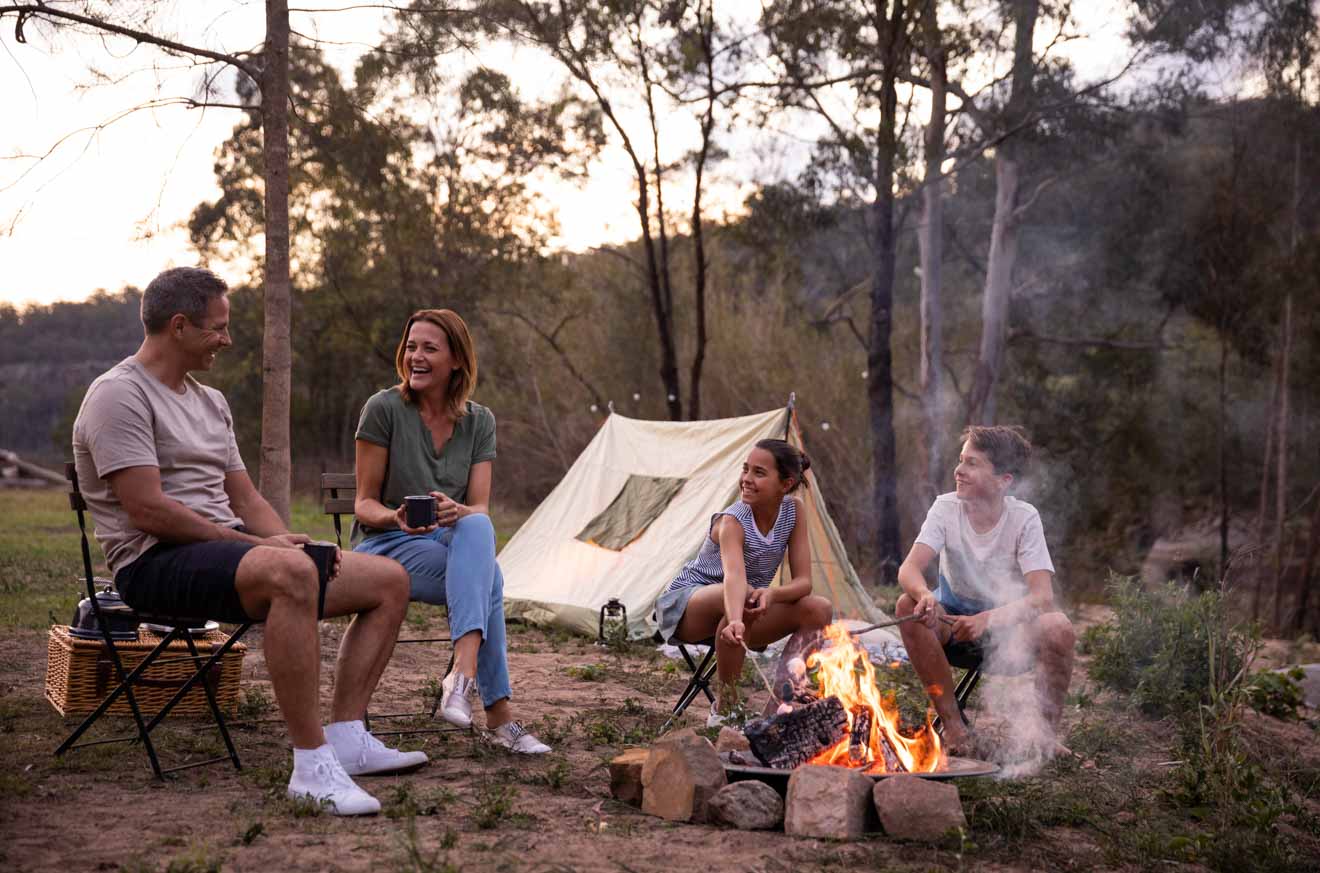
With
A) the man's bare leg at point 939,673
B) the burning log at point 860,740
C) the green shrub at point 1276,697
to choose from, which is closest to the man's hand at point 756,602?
the man's bare leg at point 939,673

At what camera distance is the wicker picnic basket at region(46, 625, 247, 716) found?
3502mm

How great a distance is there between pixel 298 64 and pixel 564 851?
13.9m

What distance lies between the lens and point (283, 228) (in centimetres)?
536

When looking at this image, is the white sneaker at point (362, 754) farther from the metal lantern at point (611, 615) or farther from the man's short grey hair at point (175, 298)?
the metal lantern at point (611, 615)

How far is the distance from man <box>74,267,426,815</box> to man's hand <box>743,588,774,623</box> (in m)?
0.95

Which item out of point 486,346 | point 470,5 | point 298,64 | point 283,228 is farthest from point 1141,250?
point 283,228

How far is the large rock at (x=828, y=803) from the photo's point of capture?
2629 millimetres

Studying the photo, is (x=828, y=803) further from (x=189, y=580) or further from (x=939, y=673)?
(x=189, y=580)

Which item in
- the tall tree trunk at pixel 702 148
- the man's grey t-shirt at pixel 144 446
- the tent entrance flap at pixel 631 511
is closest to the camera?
the man's grey t-shirt at pixel 144 446

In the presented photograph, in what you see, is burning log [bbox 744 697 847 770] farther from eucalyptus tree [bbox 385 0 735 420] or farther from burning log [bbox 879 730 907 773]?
eucalyptus tree [bbox 385 0 735 420]

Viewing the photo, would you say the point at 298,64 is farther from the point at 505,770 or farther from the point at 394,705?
the point at 505,770

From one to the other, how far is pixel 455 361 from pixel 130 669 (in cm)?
134

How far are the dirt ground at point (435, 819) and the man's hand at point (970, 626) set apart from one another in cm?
41

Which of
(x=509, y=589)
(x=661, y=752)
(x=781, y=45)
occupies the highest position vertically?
(x=781, y=45)
